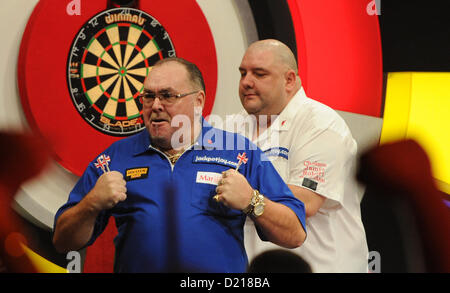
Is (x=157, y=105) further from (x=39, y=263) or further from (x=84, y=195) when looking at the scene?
(x=39, y=263)

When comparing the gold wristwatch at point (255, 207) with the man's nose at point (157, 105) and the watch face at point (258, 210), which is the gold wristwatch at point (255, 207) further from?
the man's nose at point (157, 105)

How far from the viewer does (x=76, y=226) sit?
6.04 ft

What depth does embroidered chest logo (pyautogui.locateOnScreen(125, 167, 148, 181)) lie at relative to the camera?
190 centimetres

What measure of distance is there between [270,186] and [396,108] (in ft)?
3.26

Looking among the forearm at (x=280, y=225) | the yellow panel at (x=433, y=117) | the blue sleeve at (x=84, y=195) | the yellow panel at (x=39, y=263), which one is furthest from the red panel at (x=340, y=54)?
the yellow panel at (x=39, y=263)

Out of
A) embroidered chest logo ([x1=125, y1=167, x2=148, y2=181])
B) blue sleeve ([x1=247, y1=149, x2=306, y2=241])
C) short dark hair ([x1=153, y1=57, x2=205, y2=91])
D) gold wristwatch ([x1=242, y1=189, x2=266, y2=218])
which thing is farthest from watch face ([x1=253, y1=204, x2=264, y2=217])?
short dark hair ([x1=153, y1=57, x2=205, y2=91])

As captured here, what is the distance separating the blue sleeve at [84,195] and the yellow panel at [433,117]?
149 cm

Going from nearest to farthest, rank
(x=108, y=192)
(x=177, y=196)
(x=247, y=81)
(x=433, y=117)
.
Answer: (x=108, y=192) → (x=177, y=196) → (x=247, y=81) → (x=433, y=117)

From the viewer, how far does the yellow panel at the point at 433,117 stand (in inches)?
99.7

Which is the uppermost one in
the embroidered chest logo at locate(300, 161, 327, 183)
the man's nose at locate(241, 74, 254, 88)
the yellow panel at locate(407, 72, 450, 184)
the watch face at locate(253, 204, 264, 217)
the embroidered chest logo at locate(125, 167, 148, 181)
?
the man's nose at locate(241, 74, 254, 88)

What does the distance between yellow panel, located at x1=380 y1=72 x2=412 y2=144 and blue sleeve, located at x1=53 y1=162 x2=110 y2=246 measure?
1.39m

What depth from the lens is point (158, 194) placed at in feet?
6.14

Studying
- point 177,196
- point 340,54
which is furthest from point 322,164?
point 177,196

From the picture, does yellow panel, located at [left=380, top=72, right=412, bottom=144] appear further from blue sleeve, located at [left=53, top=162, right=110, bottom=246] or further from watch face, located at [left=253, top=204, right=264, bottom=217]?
blue sleeve, located at [left=53, top=162, right=110, bottom=246]
